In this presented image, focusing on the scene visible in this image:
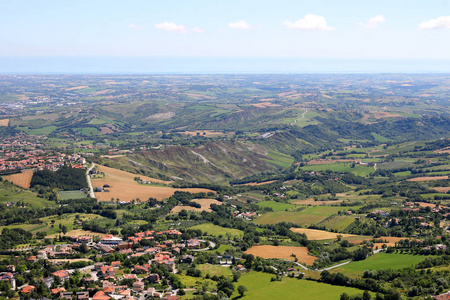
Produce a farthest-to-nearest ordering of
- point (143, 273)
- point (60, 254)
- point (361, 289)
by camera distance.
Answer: point (60, 254)
point (143, 273)
point (361, 289)

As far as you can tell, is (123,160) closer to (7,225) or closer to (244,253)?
(7,225)

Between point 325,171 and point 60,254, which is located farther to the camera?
point 325,171

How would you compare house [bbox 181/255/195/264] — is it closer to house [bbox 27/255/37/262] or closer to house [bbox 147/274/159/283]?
house [bbox 147/274/159/283]

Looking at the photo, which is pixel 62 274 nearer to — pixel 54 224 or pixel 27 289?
pixel 27 289

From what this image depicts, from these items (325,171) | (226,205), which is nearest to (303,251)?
(226,205)

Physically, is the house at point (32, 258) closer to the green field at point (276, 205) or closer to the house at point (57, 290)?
the house at point (57, 290)

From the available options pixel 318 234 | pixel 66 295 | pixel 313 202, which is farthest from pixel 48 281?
pixel 313 202

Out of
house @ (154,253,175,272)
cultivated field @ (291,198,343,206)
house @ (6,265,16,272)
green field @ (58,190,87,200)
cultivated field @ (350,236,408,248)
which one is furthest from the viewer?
cultivated field @ (291,198,343,206)

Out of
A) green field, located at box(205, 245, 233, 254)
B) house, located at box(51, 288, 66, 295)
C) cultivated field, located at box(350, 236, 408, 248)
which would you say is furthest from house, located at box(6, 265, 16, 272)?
cultivated field, located at box(350, 236, 408, 248)
